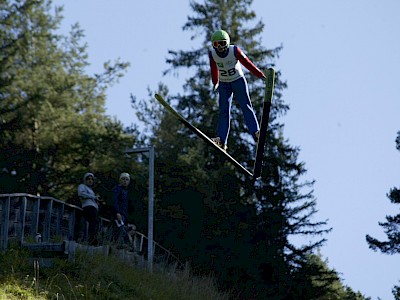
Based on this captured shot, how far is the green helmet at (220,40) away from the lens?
10648 mm

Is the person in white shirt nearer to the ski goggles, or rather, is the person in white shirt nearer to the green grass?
the green grass

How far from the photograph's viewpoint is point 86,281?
1273cm

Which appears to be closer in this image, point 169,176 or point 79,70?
point 169,176

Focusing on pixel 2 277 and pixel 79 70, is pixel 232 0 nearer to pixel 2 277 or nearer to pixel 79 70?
pixel 79 70

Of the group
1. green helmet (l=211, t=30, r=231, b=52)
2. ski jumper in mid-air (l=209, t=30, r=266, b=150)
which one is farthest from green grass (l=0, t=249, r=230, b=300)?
green helmet (l=211, t=30, r=231, b=52)

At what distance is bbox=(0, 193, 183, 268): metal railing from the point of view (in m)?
12.8

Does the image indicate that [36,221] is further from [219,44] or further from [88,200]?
[219,44]

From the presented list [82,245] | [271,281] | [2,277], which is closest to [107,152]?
[271,281]

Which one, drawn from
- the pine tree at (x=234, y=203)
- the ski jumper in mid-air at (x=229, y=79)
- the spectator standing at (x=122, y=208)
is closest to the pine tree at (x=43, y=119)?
the pine tree at (x=234, y=203)

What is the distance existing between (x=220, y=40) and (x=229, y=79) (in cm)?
79

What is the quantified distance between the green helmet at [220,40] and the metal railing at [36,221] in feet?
13.6

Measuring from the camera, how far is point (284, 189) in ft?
75.4

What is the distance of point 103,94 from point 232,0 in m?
5.53

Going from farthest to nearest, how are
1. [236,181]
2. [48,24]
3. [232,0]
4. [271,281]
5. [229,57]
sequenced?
[232,0] → [48,24] → [236,181] → [271,281] → [229,57]
